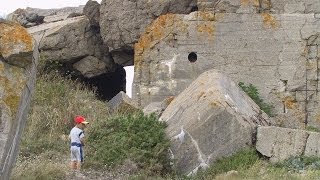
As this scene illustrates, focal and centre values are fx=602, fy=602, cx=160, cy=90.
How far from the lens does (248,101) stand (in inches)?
369

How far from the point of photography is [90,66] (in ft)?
43.8

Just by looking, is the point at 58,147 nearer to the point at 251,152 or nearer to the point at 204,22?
the point at 251,152

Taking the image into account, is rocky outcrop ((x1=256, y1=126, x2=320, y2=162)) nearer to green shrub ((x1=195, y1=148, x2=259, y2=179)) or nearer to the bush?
green shrub ((x1=195, y1=148, x2=259, y2=179))

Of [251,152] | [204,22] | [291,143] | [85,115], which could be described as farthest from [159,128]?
[204,22]

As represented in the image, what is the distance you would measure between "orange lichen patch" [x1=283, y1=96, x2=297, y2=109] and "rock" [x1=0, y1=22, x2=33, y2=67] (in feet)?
23.1

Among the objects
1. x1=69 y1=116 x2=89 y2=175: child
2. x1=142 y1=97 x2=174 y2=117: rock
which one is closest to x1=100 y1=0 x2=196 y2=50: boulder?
x1=142 y1=97 x2=174 y2=117: rock

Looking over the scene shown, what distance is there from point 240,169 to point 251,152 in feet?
1.65

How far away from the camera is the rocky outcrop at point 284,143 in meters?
7.94

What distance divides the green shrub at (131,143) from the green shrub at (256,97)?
2706 millimetres

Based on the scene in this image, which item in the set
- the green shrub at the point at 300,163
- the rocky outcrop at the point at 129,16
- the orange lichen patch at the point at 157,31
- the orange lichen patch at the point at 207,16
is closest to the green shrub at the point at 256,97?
the orange lichen patch at the point at 207,16

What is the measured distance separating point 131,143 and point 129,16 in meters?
4.80

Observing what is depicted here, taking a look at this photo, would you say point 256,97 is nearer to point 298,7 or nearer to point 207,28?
point 207,28

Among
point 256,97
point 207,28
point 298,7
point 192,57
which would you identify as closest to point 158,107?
point 192,57

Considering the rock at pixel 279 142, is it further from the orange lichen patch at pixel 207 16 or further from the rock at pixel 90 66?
the rock at pixel 90 66
